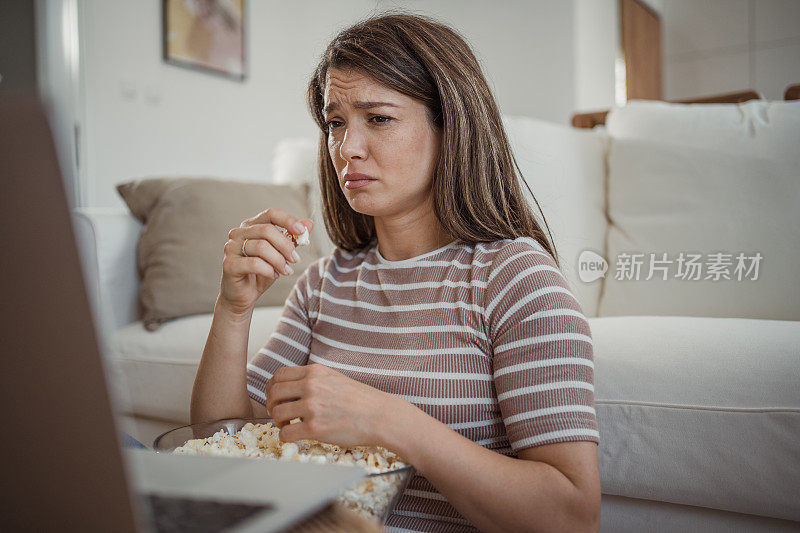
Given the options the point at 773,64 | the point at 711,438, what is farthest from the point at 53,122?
the point at 773,64

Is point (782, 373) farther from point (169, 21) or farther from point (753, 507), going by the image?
point (169, 21)

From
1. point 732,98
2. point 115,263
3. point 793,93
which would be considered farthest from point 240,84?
point 793,93

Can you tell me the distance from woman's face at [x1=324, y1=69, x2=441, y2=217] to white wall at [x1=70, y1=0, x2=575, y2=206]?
1.45 metres

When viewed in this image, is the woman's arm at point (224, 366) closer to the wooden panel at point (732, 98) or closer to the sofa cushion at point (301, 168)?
the sofa cushion at point (301, 168)

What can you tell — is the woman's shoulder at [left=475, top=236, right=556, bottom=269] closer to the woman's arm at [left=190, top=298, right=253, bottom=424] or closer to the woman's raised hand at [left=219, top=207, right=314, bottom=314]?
the woman's raised hand at [left=219, top=207, right=314, bottom=314]

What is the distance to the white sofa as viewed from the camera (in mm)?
1045

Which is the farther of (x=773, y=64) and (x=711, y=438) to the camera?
(x=773, y=64)

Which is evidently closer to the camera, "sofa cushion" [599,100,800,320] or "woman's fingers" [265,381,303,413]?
"woman's fingers" [265,381,303,413]

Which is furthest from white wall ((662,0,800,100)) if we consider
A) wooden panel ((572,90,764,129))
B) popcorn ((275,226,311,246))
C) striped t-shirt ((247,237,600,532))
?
popcorn ((275,226,311,246))

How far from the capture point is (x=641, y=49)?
4.79 m

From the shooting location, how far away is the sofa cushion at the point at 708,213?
1432 millimetres

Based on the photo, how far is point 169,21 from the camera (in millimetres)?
3246

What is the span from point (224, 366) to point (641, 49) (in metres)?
4.60

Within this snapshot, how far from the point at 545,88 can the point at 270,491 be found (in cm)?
424
